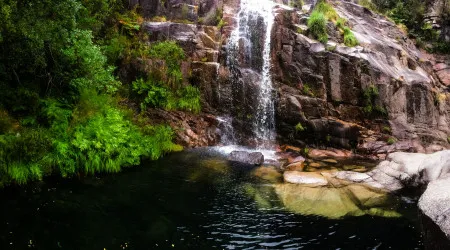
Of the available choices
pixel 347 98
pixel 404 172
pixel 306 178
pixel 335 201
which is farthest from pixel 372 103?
pixel 335 201

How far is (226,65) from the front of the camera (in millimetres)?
18031

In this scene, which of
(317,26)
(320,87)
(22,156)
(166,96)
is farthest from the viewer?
(317,26)

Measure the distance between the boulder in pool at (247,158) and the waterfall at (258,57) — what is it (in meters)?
2.72

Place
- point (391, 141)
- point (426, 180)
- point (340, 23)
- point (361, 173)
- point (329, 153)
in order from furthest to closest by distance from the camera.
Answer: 1. point (340, 23)
2. point (391, 141)
3. point (329, 153)
4. point (361, 173)
5. point (426, 180)

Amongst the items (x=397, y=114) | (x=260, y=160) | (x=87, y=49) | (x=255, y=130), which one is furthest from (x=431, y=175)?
(x=87, y=49)

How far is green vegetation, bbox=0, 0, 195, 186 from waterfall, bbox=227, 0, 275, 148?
4762 mm

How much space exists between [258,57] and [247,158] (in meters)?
6.33

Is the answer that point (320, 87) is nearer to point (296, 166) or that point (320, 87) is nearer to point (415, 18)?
point (296, 166)

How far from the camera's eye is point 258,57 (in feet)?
60.0

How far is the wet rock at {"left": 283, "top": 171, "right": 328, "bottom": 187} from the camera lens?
1200cm

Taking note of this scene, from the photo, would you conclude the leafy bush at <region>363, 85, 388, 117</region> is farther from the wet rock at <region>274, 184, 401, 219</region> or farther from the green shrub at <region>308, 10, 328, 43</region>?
the wet rock at <region>274, 184, 401, 219</region>

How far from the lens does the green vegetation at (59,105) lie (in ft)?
31.2

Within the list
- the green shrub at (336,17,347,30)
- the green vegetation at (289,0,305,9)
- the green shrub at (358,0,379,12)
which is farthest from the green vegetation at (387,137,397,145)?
the green shrub at (358,0,379,12)

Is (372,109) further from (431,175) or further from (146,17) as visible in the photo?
(146,17)
